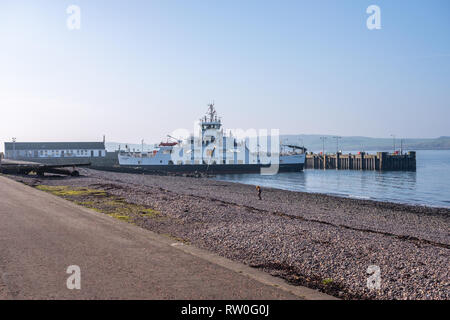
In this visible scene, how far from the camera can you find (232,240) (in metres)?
9.77

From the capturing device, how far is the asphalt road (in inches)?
240

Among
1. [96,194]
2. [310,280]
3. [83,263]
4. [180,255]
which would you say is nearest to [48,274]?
[83,263]

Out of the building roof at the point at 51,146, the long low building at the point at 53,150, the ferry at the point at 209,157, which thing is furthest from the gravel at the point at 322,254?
the building roof at the point at 51,146

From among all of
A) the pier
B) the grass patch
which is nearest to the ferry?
the pier

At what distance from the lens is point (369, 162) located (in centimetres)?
8975

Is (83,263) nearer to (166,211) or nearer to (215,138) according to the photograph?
(166,211)

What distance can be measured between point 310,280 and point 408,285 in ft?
5.33

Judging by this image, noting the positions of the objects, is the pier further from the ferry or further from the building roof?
the building roof

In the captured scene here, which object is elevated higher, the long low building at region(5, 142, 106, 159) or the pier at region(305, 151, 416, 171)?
the long low building at region(5, 142, 106, 159)

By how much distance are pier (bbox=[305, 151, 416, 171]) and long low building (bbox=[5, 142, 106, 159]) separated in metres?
58.9

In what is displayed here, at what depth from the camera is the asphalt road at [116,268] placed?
240 inches

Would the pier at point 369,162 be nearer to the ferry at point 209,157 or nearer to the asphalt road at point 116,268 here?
the ferry at point 209,157

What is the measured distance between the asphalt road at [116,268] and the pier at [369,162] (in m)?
84.8
